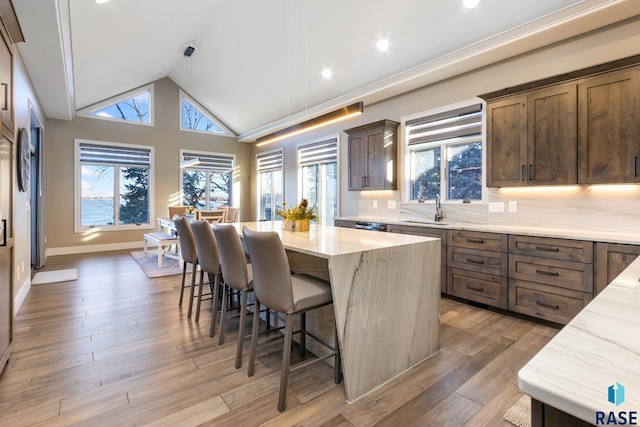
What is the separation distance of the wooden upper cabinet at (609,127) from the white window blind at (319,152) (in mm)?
3848

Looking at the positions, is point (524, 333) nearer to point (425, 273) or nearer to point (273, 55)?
point (425, 273)

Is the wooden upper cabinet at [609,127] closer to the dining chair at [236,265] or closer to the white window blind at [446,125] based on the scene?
the white window blind at [446,125]

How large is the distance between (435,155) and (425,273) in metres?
2.70

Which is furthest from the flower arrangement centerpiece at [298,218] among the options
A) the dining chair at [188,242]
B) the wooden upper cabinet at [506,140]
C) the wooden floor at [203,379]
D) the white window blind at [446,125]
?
the white window blind at [446,125]

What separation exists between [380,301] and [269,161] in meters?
6.81

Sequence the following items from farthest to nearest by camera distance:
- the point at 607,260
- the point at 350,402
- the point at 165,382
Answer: the point at 607,260 → the point at 165,382 → the point at 350,402

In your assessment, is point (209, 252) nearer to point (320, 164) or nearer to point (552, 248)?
point (552, 248)

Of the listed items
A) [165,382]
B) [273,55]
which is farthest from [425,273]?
[273,55]

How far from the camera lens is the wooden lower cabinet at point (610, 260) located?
250 cm

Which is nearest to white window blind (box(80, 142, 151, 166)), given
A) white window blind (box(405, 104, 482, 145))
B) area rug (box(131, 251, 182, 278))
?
area rug (box(131, 251, 182, 278))

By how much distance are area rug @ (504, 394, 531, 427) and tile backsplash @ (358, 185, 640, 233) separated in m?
2.16

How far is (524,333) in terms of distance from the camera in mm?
2852

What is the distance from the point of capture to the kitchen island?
6.18ft
